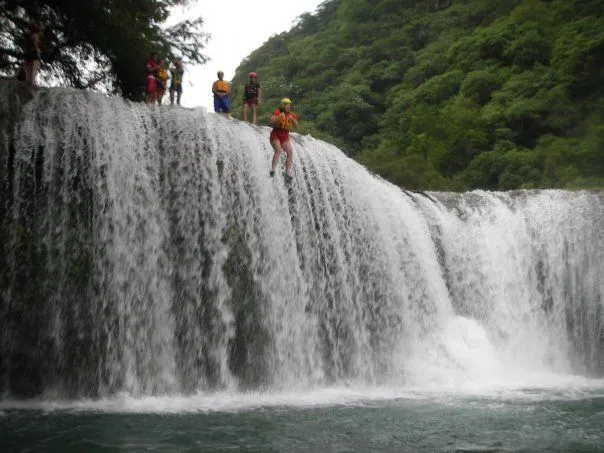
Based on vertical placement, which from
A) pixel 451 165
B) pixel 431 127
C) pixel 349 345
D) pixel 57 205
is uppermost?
pixel 431 127

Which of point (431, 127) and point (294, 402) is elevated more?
point (431, 127)

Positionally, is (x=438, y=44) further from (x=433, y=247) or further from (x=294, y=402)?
(x=294, y=402)

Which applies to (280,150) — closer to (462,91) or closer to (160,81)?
(160,81)

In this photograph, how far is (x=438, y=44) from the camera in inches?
1861

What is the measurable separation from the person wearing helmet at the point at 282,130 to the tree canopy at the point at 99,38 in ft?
17.9

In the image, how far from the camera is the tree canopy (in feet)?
46.1

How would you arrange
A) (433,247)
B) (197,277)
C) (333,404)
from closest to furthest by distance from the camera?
(333,404)
(197,277)
(433,247)

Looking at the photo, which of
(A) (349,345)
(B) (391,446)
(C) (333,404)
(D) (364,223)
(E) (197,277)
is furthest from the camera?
(D) (364,223)

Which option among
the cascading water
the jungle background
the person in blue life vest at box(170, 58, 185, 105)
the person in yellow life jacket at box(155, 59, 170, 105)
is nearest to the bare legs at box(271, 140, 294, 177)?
the cascading water

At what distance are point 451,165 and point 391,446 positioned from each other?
30.7 metres

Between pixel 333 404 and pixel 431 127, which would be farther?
pixel 431 127

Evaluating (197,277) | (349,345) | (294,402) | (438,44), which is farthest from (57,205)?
(438,44)

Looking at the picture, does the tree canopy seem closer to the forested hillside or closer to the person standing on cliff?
the person standing on cliff

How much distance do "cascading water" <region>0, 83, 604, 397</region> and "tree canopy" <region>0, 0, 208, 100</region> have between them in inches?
177
